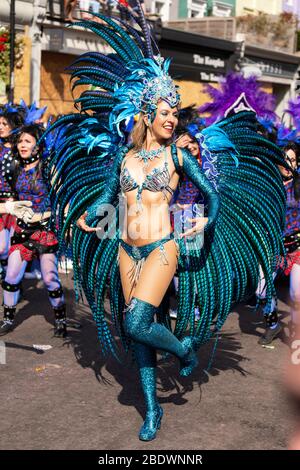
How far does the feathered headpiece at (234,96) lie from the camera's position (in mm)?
9883

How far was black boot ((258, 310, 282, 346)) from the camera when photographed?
6.66 meters

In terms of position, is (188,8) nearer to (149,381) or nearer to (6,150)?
(6,150)

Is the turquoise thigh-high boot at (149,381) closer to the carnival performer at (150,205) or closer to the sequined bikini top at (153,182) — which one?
the carnival performer at (150,205)

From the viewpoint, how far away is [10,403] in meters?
4.86

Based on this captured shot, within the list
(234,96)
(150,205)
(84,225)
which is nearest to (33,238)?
(84,225)

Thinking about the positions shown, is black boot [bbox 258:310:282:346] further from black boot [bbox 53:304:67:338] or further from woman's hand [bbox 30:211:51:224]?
woman's hand [bbox 30:211:51:224]

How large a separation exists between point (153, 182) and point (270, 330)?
Answer: 9.23 feet

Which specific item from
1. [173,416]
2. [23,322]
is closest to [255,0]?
[23,322]

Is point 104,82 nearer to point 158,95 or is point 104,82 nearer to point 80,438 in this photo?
point 158,95

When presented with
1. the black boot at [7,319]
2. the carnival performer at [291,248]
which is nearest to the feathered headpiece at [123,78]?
the carnival performer at [291,248]

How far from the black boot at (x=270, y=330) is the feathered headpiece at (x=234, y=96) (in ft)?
11.9

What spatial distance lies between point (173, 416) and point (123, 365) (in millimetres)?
1129

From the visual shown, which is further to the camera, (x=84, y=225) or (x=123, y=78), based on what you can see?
(x=123, y=78)

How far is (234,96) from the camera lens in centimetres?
995
